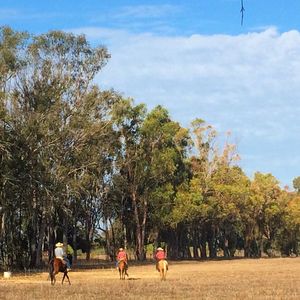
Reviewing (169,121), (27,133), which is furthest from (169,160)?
(27,133)

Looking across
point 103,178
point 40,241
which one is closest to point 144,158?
point 103,178

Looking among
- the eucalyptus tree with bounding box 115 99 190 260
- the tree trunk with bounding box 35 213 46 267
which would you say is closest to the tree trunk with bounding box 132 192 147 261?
the eucalyptus tree with bounding box 115 99 190 260

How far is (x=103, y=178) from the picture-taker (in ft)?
201

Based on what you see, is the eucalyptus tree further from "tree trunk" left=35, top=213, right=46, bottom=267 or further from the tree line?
→ "tree trunk" left=35, top=213, right=46, bottom=267

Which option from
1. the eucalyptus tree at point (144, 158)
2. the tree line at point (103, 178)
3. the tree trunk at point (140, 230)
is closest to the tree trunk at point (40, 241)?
the tree line at point (103, 178)

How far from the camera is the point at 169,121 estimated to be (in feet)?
220

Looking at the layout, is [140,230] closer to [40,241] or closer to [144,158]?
[144,158]

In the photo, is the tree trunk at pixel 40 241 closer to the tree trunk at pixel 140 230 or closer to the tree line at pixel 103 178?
the tree line at pixel 103 178

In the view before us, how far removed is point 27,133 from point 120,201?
2748 centimetres

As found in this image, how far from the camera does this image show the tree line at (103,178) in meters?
41.4

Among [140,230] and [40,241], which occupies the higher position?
[140,230]

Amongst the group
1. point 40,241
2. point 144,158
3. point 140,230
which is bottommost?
point 40,241

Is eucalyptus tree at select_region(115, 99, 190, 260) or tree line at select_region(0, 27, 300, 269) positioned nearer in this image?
tree line at select_region(0, 27, 300, 269)

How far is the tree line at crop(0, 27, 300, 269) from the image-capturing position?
4144 centimetres
